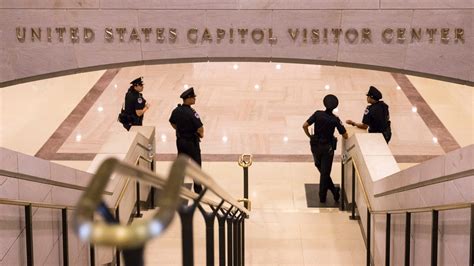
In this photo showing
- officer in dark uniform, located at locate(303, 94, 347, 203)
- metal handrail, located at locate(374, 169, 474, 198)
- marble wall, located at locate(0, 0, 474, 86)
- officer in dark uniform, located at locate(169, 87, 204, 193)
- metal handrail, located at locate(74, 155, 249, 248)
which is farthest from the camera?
marble wall, located at locate(0, 0, 474, 86)

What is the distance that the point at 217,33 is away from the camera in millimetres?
10789

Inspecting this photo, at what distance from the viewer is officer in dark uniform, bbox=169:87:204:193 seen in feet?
34.4

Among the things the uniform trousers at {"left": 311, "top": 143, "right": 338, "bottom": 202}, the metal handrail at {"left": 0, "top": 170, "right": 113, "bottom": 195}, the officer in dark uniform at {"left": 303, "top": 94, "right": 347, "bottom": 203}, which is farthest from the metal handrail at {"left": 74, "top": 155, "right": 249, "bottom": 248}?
the uniform trousers at {"left": 311, "top": 143, "right": 338, "bottom": 202}

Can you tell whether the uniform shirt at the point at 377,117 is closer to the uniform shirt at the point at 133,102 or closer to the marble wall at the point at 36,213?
the uniform shirt at the point at 133,102

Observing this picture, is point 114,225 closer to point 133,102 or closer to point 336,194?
point 336,194

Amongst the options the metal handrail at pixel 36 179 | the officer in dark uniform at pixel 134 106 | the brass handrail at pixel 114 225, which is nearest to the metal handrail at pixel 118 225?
the brass handrail at pixel 114 225

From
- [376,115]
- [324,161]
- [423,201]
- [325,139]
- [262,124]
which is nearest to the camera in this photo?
[423,201]

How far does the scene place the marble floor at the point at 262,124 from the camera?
9648 millimetres

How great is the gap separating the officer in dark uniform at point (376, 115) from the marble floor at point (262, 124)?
136cm

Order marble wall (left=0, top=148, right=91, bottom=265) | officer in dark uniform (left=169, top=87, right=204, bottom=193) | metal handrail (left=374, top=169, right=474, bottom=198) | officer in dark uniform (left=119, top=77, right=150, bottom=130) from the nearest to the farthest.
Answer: metal handrail (left=374, top=169, right=474, bottom=198) < marble wall (left=0, top=148, right=91, bottom=265) < officer in dark uniform (left=169, top=87, right=204, bottom=193) < officer in dark uniform (left=119, top=77, right=150, bottom=130)

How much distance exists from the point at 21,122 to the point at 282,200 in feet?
19.7

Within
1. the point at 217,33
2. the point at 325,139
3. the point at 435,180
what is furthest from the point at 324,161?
the point at 435,180

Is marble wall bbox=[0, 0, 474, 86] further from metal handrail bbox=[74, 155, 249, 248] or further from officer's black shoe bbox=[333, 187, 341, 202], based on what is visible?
metal handrail bbox=[74, 155, 249, 248]

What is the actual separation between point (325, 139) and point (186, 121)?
180cm
